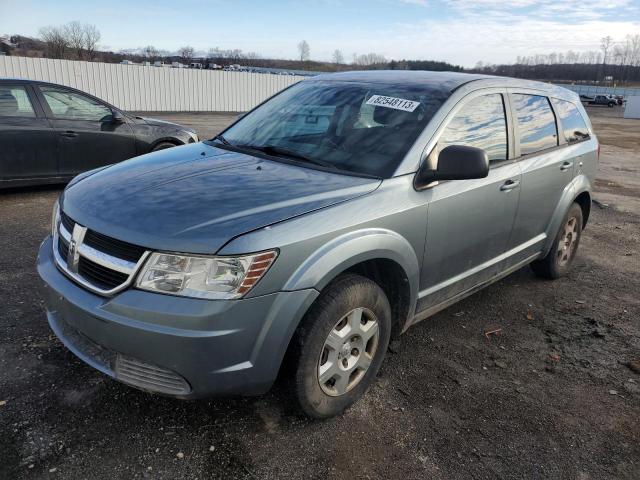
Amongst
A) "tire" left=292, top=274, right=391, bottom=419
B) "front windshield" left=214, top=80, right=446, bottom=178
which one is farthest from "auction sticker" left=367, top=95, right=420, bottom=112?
"tire" left=292, top=274, right=391, bottom=419

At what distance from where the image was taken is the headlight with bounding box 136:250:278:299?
2.20 m

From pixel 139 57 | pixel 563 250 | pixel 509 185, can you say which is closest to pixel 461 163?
pixel 509 185

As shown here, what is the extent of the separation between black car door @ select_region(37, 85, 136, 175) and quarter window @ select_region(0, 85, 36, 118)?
0.21m

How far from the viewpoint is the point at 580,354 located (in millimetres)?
3693

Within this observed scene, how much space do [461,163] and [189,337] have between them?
66.5 inches

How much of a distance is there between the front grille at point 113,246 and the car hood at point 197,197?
30mm

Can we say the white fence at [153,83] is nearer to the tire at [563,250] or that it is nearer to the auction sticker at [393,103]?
the tire at [563,250]

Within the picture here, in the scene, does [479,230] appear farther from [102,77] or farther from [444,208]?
[102,77]

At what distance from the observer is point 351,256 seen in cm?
253

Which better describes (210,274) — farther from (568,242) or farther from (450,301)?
(568,242)

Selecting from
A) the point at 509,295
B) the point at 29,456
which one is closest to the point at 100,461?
the point at 29,456

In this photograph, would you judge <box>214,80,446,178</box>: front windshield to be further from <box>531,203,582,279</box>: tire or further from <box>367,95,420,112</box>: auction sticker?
<box>531,203,582,279</box>: tire

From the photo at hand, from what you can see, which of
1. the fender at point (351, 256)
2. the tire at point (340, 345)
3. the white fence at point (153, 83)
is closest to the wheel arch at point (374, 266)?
the fender at point (351, 256)

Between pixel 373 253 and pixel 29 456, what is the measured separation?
6.15 feet
